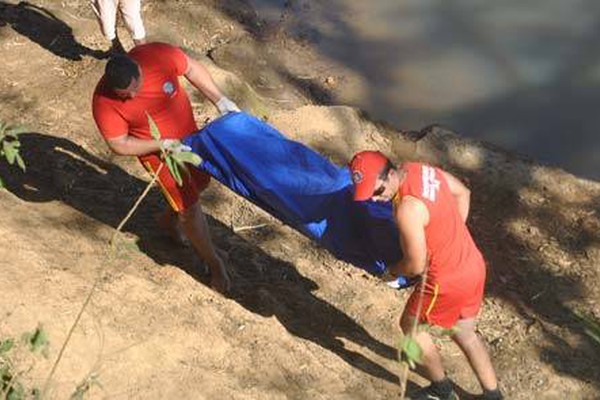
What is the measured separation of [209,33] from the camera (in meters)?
11.6

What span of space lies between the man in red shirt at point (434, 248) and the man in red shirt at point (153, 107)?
1332 mm

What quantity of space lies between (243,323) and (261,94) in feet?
13.3

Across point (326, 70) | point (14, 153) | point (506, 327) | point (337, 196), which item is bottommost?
point (326, 70)

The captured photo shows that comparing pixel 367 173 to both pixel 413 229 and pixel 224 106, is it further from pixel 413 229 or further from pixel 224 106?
pixel 224 106

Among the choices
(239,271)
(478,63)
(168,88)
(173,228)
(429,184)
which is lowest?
(478,63)

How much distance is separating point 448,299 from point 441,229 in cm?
43

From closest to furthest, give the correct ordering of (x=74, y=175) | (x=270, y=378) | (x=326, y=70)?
1. (x=270, y=378)
2. (x=74, y=175)
3. (x=326, y=70)

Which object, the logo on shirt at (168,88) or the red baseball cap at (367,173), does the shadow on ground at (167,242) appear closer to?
the logo on shirt at (168,88)

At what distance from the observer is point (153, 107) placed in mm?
6711

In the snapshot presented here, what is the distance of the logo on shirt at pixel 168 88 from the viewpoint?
22.1ft

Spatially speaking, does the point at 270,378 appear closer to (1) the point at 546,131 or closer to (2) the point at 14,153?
(2) the point at 14,153

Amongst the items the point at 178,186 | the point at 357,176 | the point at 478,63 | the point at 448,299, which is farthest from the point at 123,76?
the point at 478,63

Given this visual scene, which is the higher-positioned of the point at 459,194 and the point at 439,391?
the point at 459,194

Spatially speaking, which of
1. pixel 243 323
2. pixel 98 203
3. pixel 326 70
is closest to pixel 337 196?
pixel 243 323
